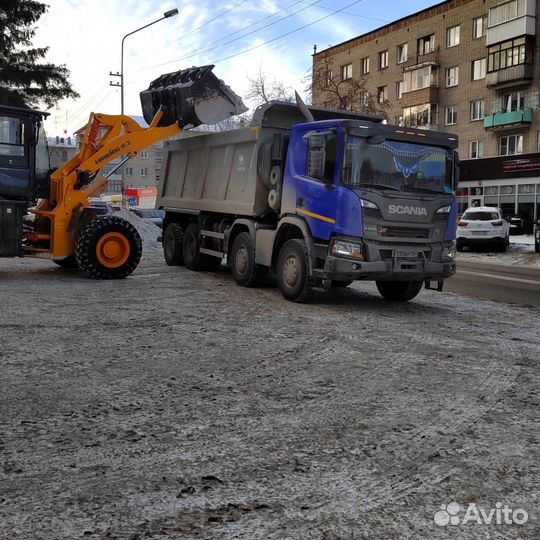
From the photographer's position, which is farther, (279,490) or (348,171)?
(348,171)

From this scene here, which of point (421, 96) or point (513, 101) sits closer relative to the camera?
point (513, 101)

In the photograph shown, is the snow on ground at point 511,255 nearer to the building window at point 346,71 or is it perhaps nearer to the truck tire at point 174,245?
the truck tire at point 174,245

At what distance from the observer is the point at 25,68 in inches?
1001

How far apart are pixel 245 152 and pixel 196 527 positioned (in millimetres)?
9009

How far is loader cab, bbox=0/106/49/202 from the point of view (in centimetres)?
1115

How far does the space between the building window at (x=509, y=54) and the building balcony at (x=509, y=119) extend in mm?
2938

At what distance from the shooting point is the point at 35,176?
11.6 metres

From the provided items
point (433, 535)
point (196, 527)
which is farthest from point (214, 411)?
point (433, 535)

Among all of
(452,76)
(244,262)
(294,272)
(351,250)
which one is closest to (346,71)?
(452,76)

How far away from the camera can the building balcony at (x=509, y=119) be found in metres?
36.7

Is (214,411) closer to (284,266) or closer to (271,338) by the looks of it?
(271,338)

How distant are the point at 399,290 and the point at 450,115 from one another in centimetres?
3603

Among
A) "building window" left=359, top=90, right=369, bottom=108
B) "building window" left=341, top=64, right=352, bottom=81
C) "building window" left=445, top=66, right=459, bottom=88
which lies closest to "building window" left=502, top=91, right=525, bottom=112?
"building window" left=445, top=66, right=459, bottom=88

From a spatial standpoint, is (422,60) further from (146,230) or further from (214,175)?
(214,175)
